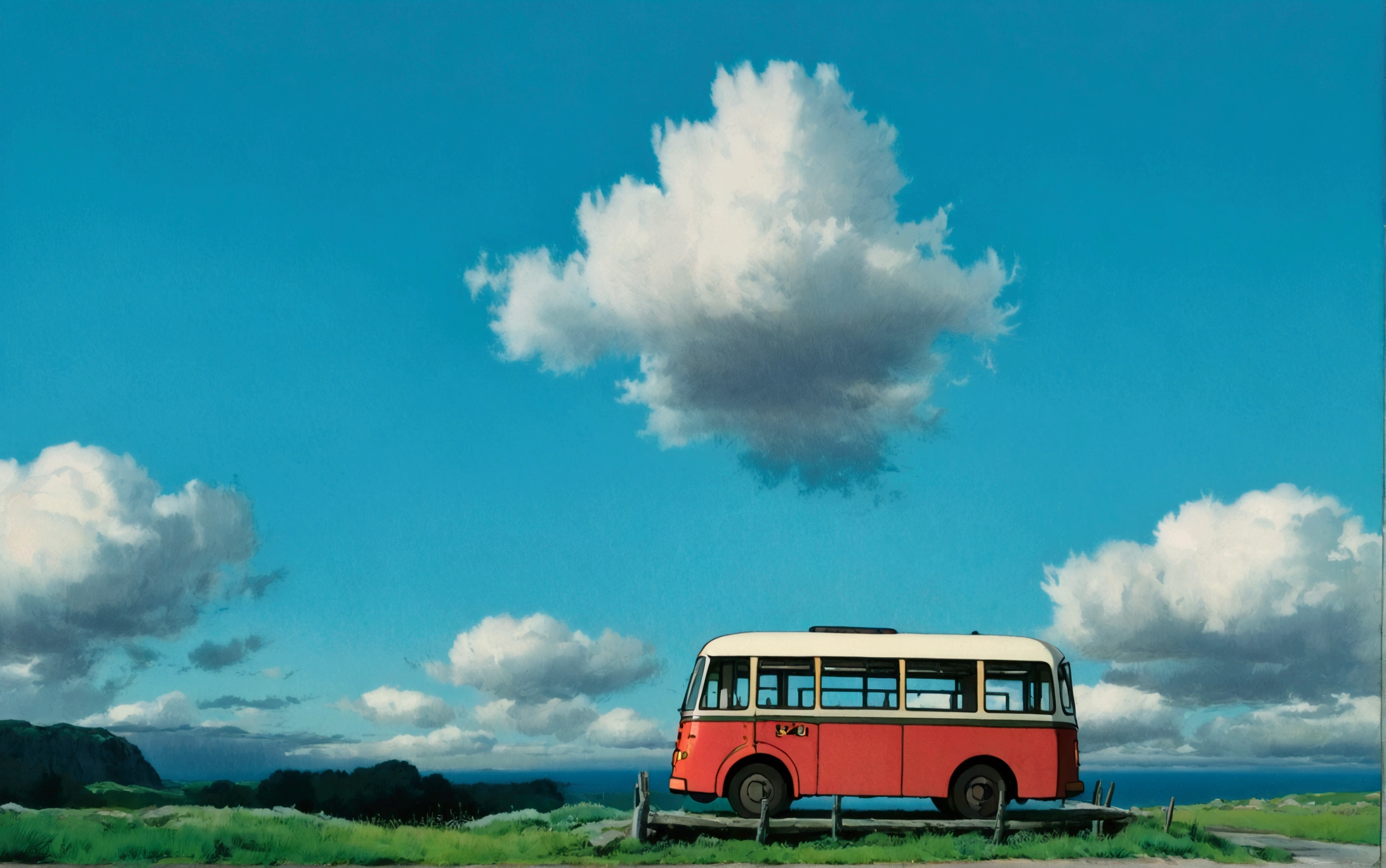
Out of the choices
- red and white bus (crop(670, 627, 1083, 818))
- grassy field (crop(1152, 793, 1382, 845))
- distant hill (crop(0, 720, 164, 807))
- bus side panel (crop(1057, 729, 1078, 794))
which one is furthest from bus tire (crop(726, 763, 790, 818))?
distant hill (crop(0, 720, 164, 807))

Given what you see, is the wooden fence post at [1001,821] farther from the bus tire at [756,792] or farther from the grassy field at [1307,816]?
the grassy field at [1307,816]

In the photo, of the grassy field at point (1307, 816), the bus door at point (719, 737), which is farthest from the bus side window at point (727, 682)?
the grassy field at point (1307, 816)

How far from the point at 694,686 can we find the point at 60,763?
16.5 m

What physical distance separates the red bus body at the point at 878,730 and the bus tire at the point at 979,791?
146 mm

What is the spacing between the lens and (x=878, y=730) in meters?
17.8

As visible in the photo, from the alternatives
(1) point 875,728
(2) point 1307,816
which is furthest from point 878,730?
(2) point 1307,816

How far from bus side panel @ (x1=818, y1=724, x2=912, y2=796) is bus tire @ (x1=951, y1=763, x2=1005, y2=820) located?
102 centimetres

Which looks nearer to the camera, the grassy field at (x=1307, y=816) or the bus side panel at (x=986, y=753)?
the bus side panel at (x=986, y=753)

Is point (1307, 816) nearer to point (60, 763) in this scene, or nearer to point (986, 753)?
point (986, 753)

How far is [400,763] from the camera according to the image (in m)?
25.9

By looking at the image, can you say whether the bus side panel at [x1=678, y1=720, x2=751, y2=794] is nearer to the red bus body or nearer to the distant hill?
the red bus body

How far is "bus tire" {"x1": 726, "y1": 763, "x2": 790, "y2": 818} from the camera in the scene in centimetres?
1780

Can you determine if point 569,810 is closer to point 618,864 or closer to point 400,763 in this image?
point 618,864

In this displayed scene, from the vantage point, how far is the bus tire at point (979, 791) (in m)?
17.9
